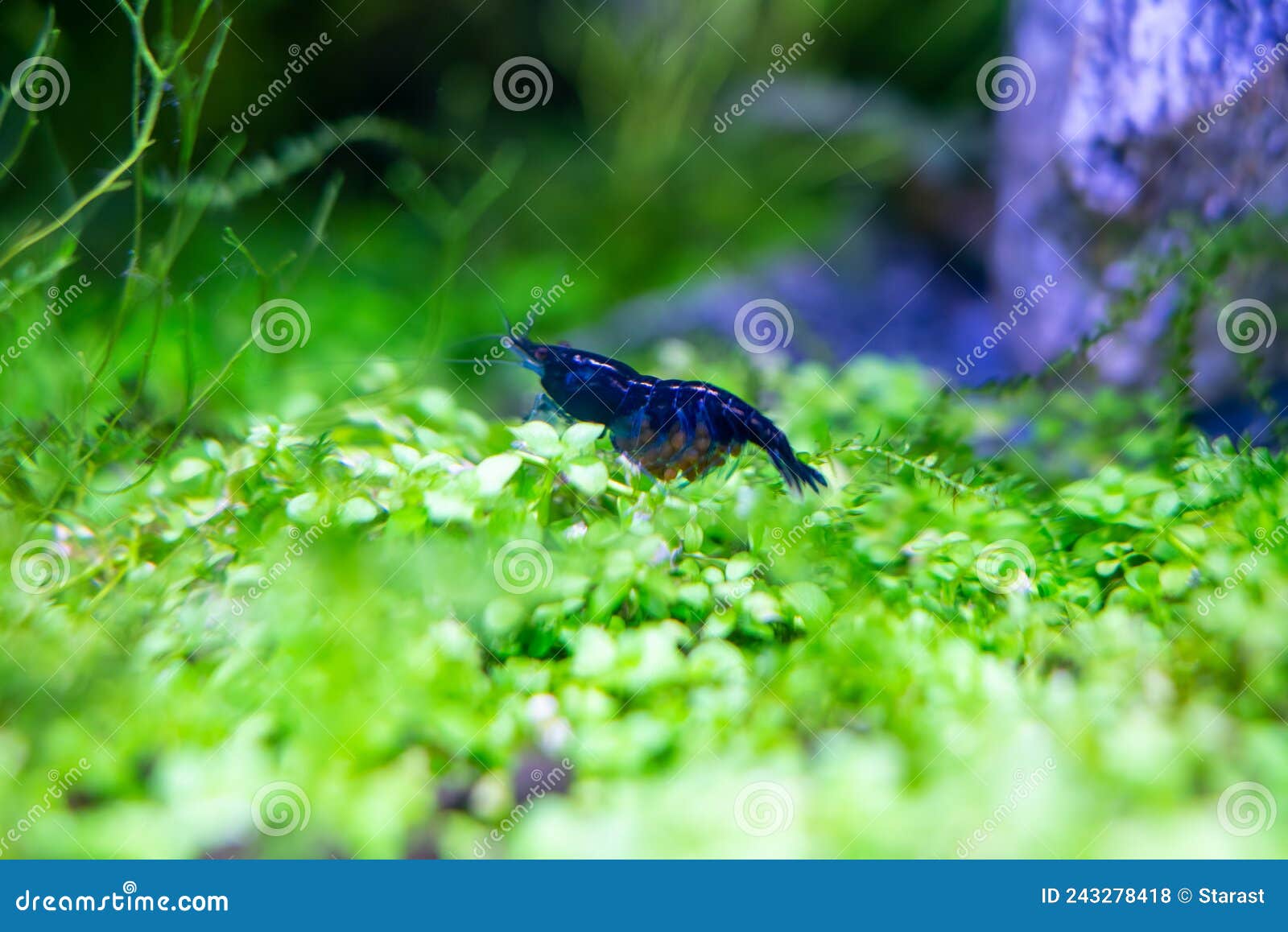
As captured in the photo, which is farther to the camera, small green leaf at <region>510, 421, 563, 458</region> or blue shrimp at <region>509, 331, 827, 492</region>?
blue shrimp at <region>509, 331, 827, 492</region>

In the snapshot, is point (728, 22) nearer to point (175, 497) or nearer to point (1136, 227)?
point (1136, 227)

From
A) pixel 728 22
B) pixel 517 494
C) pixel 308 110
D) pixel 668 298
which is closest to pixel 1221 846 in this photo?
pixel 517 494

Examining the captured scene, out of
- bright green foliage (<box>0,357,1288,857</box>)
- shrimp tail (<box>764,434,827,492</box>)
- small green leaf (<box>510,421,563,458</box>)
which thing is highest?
shrimp tail (<box>764,434,827,492</box>)

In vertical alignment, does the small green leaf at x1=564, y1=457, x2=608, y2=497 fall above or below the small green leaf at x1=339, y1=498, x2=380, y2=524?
above

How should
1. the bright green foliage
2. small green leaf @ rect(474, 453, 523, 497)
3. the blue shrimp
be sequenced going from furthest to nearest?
the blue shrimp < small green leaf @ rect(474, 453, 523, 497) < the bright green foliage

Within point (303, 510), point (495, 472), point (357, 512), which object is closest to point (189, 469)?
point (303, 510)

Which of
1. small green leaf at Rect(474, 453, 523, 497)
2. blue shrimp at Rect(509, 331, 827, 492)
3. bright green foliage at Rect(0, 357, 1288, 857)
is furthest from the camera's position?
blue shrimp at Rect(509, 331, 827, 492)

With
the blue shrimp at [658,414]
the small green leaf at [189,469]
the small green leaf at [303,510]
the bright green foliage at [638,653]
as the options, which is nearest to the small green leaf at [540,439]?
the bright green foliage at [638,653]

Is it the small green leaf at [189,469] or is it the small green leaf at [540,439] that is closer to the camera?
the small green leaf at [540,439]

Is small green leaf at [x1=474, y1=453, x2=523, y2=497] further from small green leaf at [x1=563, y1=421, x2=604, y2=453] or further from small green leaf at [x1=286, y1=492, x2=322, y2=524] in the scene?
small green leaf at [x1=286, y1=492, x2=322, y2=524]

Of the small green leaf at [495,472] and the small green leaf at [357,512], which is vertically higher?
the small green leaf at [495,472]

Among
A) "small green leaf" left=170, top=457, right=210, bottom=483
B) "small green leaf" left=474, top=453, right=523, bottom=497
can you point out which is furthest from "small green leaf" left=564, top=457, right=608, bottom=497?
"small green leaf" left=170, top=457, right=210, bottom=483

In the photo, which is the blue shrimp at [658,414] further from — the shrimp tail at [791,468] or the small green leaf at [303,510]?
the small green leaf at [303,510]
